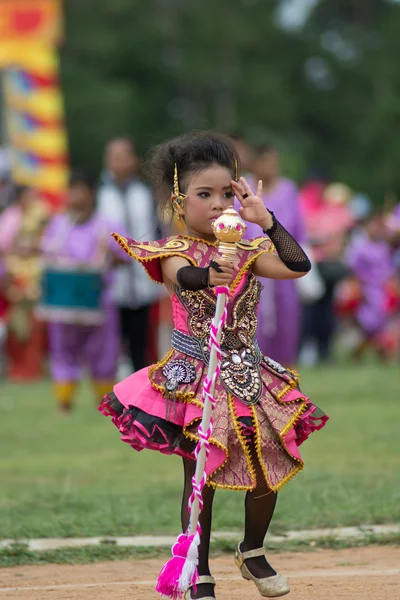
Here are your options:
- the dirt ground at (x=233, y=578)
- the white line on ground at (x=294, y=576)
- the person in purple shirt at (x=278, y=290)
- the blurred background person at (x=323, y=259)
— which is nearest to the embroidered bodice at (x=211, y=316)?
the dirt ground at (x=233, y=578)

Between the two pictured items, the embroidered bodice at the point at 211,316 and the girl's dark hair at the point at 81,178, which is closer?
the embroidered bodice at the point at 211,316

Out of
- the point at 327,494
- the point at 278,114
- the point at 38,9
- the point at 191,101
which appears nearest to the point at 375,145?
the point at 278,114

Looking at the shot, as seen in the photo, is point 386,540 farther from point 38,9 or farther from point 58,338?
point 38,9

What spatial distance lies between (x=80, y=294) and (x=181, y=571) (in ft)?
21.0

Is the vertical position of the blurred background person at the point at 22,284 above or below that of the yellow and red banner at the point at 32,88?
below

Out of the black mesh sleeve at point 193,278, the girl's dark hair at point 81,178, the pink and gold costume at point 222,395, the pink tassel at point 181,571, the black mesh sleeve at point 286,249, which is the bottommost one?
the pink tassel at point 181,571

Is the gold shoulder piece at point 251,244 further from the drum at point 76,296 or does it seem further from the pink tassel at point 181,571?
the drum at point 76,296

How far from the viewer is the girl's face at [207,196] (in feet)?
16.3

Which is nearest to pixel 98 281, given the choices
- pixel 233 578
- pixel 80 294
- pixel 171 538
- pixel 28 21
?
pixel 80 294

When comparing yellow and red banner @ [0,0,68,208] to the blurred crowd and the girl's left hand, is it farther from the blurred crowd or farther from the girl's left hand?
the girl's left hand

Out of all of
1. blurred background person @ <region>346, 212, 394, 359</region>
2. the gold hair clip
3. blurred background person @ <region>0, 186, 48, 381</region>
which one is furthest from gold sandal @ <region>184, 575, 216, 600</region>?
blurred background person @ <region>346, 212, 394, 359</region>

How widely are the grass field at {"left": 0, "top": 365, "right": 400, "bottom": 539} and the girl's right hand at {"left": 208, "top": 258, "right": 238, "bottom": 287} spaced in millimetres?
1961

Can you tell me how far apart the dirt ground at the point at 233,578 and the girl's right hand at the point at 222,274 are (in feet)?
3.80

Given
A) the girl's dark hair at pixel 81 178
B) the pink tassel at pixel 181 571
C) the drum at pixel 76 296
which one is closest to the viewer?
the pink tassel at pixel 181 571
